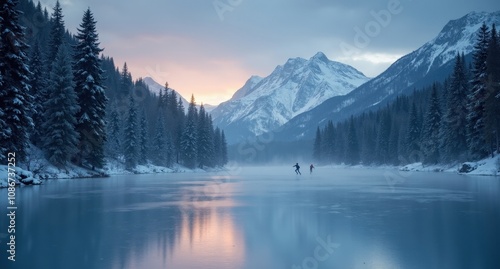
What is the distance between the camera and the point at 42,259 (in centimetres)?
870

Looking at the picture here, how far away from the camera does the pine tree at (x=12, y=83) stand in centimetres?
3014

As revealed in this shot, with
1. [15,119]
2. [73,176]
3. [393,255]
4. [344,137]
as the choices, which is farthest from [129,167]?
[344,137]

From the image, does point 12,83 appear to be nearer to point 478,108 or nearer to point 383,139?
point 478,108

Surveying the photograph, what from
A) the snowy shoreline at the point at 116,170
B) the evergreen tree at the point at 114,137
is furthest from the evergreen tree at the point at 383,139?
the evergreen tree at the point at 114,137

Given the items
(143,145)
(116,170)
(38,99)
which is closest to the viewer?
(38,99)

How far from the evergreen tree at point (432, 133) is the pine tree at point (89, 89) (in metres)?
56.9

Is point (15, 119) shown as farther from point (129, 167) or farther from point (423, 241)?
point (129, 167)

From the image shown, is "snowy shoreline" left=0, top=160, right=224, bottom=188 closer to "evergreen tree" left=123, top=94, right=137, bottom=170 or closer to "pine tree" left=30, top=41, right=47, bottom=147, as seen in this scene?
"evergreen tree" left=123, top=94, right=137, bottom=170

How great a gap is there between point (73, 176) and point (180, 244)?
1524 inches

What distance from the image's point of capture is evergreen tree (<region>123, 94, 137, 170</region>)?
68812 millimetres

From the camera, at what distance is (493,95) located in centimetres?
4766

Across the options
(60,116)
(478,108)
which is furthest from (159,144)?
(478,108)

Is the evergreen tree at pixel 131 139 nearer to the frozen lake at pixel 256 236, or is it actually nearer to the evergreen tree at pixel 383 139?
the frozen lake at pixel 256 236

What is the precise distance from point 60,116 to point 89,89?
233 inches
